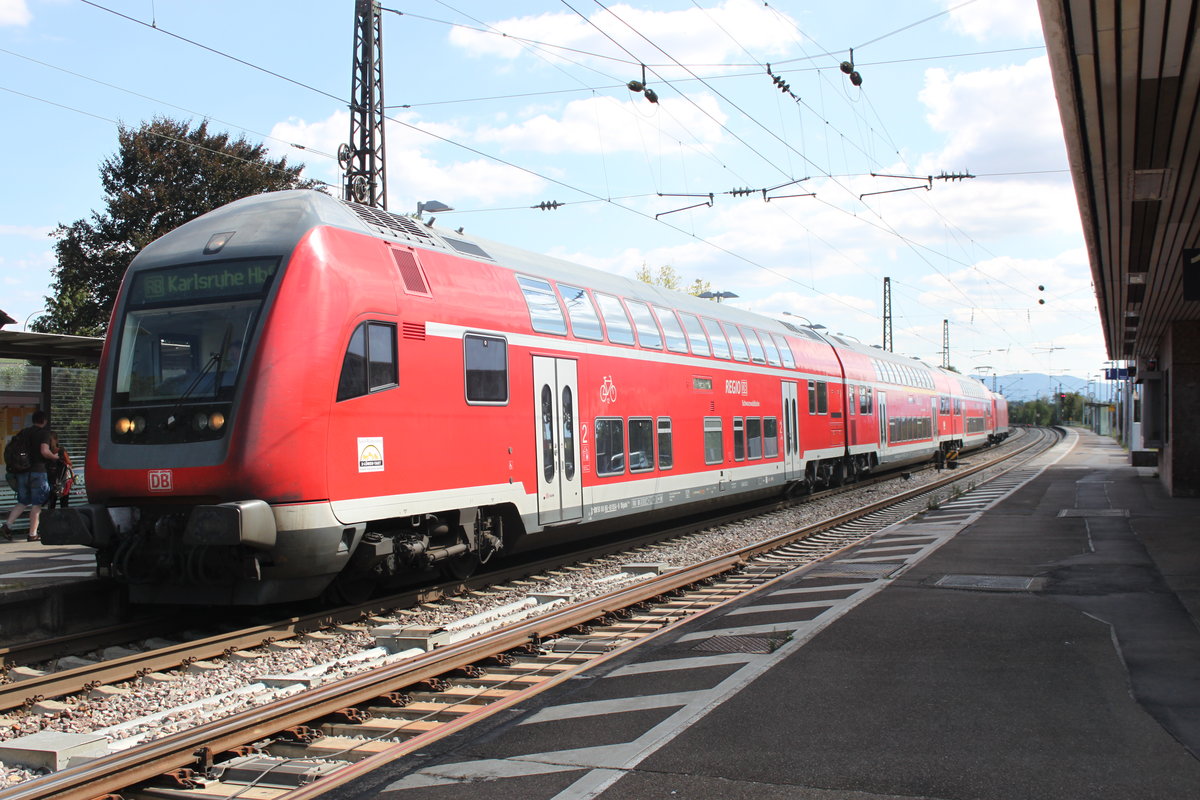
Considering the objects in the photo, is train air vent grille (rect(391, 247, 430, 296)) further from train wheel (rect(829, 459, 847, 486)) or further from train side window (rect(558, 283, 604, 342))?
train wheel (rect(829, 459, 847, 486))

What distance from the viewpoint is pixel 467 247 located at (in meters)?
11.2

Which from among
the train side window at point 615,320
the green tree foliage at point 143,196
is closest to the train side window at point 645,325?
the train side window at point 615,320

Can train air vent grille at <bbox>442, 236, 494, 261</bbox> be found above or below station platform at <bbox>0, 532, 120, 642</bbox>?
above

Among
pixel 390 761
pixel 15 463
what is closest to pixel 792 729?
pixel 390 761

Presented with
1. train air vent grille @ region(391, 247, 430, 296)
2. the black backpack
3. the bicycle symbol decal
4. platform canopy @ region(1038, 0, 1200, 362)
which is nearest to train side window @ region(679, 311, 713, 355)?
the bicycle symbol decal

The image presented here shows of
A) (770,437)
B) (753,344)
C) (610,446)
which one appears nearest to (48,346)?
(610,446)

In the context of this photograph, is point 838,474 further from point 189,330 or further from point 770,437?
point 189,330

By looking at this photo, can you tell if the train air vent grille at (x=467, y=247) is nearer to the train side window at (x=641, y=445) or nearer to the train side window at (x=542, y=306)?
the train side window at (x=542, y=306)

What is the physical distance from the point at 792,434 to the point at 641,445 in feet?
23.9

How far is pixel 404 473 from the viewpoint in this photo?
934 cm

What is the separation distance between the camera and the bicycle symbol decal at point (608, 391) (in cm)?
1307

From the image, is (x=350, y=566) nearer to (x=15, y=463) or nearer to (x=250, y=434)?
(x=250, y=434)

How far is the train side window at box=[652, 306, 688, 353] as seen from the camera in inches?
601

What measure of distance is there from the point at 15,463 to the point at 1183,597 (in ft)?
46.3
